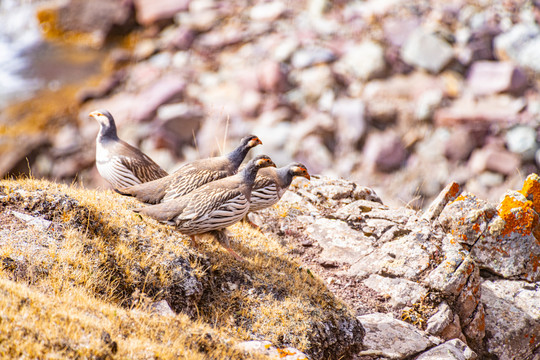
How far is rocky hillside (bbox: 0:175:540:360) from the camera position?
5.61 meters

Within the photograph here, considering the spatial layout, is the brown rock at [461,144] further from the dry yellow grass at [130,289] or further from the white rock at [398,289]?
the dry yellow grass at [130,289]

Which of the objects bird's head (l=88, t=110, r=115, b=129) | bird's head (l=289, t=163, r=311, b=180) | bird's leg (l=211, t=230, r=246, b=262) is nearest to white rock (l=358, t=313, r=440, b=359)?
bird's leg (l=211, t=230, r=246, b=262)

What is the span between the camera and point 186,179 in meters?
8.59

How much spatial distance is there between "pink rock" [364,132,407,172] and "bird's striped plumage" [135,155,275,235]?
21799 millimetres

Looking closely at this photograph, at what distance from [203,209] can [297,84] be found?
84.3 feet

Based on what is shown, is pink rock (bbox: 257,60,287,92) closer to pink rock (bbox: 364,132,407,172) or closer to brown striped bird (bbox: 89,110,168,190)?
pink rock (bbox: 364,132,407,172)

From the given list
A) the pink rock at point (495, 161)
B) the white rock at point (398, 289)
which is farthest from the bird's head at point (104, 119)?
the pink rock at point (495, 161)

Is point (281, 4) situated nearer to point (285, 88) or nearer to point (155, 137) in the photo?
point (285, 88)

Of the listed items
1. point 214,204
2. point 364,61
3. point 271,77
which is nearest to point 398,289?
point 214,204

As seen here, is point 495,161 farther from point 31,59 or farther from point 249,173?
point 31,59

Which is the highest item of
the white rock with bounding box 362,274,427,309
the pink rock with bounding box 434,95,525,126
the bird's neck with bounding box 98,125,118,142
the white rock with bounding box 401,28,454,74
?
the bird's neck with bounding box 98,125,118,142

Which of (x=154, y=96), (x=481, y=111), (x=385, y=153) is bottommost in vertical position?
(x=385, y=153)

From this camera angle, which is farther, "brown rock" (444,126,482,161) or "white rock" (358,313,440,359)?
"brown rock" (444,126,482,161)

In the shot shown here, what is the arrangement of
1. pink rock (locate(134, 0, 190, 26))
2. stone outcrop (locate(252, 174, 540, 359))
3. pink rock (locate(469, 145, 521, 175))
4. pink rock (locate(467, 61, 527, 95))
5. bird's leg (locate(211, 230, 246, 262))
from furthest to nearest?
pink rock (locate(134, 0, 190, 26)) < pink rock (locate(467, 61, 527, 95)) < pink rock (locate(469, 145, 521, 175)) < stone outcrop (locate(252, 174, 540, 359)) < bird's leg (locate(211, 230, 246, 262))
